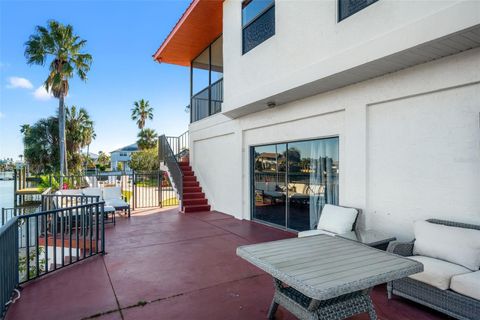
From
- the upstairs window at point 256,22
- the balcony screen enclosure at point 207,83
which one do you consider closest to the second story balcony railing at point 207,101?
the balcony screen enclosure at point 207,83

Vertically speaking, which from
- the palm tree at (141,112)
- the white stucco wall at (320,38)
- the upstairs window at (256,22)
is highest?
the palm tree at (141,112)

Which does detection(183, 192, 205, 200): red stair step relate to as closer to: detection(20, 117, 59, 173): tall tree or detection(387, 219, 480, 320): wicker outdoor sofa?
detection(387, 219, 480, 320): wicker outdoor sofa

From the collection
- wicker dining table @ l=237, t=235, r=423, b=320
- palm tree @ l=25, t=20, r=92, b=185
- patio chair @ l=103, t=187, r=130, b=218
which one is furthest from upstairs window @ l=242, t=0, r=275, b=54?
palm tree @ l=25, t=20, r=92, b=185

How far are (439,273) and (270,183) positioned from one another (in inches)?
205

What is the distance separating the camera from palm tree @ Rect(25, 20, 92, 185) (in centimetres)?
1471

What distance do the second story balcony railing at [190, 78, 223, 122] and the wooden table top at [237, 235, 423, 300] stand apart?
807 cm

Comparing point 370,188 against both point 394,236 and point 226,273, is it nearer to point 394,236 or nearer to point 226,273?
point 394,236

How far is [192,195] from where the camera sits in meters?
11.2

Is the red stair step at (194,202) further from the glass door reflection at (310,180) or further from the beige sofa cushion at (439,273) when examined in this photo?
the beige sofa cushion at (439,273)

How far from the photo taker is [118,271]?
471 centimetres

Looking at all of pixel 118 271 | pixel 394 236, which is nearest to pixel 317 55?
pixel 394 236

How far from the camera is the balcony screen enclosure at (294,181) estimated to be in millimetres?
6199

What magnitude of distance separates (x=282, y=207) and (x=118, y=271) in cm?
440

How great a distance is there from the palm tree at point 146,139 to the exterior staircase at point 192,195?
25295 mm
